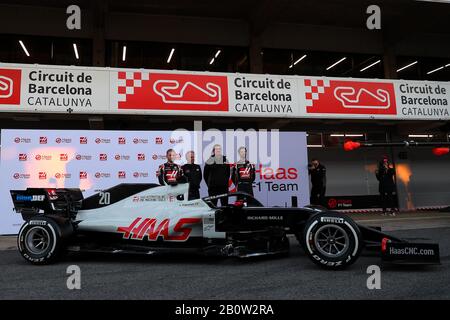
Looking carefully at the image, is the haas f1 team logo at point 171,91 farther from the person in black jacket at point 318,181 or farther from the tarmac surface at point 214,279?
the tarmac surface at point 214,279

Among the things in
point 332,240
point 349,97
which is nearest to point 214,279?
point 332,240

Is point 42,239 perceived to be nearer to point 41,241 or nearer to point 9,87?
point 41,241

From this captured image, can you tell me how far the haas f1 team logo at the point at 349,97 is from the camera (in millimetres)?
9039

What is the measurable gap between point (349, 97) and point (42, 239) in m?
7.55

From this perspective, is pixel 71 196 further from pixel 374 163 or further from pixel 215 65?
pixel 374 163

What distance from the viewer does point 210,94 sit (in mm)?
8602

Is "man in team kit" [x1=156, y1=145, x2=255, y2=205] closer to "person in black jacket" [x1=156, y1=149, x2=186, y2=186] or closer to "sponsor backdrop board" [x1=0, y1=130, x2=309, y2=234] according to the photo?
"person in black jacket" [x1=156, y1=149, x2=186, y2=186]

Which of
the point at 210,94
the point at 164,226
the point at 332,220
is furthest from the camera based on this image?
the point at 210,94

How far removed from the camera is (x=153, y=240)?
13.8ft

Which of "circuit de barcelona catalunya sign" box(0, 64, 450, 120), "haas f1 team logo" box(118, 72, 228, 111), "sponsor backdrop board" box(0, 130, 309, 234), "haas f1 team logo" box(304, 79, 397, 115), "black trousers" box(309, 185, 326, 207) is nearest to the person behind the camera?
"sponsor backdrop board" box(0, 130, 309, 234)

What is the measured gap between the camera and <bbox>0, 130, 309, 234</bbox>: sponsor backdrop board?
7.20m

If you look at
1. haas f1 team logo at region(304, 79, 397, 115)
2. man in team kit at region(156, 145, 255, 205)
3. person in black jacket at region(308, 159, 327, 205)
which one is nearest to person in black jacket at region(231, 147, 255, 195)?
man in team kit at region(156, 145, 255, 205)
